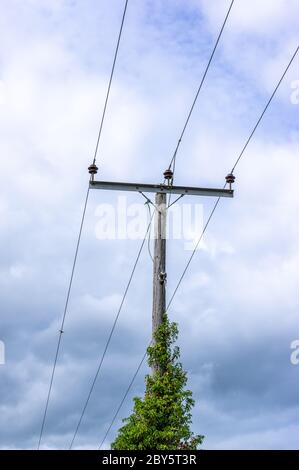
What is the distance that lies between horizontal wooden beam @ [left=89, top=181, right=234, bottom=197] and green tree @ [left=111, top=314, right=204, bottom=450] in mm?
3044

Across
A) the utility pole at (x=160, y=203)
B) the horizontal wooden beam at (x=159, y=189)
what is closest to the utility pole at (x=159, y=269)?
the utility pole at (x=160, y=203)

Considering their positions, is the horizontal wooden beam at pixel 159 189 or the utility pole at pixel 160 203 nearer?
the utility pole at pixel 160 203

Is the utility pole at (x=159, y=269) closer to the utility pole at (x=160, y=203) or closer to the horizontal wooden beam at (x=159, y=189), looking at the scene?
the utility pole at (x=160, y=203)

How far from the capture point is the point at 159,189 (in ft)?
72.3

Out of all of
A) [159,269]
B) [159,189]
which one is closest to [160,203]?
[159,189]

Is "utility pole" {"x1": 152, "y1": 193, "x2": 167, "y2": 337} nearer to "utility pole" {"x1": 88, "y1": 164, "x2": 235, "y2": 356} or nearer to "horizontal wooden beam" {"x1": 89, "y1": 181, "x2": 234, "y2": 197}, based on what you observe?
"utility pole" {"x1": 88, "y1": 164, "x2": 235, "y2": 356}

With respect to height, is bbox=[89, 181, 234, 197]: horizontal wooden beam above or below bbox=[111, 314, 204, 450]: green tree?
above

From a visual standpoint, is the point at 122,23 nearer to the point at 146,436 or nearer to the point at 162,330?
the point at 162,330

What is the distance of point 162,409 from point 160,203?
4.63 m

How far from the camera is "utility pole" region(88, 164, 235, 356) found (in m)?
21.2

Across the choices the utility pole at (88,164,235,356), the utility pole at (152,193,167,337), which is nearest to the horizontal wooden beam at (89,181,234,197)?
the utility pole at (88,164,235,356)

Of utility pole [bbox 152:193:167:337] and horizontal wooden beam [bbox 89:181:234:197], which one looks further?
horizontal wooden beam [bbox 89:181:234:197]

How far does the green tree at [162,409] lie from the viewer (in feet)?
66.1
